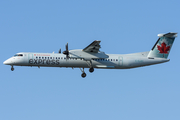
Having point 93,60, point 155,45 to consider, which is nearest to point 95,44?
Result: point 93,60

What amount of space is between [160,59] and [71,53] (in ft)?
30.8

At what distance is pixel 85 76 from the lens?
1272 inches

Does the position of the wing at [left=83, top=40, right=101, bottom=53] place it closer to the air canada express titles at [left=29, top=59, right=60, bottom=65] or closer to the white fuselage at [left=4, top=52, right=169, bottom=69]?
the white fuselage at [left=4, top=52, right=169, bottom=69]

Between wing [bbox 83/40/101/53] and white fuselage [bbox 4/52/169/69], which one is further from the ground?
wing [bbox 83/40/101/53]

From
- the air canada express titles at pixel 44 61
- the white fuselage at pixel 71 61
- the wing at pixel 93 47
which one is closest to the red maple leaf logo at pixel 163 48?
the white fuselage at pixel 71 61

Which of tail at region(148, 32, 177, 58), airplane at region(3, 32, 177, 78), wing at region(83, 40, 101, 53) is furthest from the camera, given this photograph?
tail at region(148, 32, 177, 58)

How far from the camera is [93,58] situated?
31.2 m

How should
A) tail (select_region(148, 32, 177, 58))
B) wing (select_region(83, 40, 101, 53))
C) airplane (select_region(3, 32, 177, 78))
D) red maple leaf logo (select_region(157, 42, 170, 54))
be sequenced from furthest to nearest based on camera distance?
1. red maple leaf logo (select_region(157, 42, 170, 54))
2. tail (select_region(148, 32, 177, 58))
3. airplane (select_region(3, 32, 177, 78))
4. wing (select_region(83, 40, 101, 53))

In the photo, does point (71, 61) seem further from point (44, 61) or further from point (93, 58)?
point (44, 61)

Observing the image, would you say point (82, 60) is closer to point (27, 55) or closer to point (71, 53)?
point (71, 53)

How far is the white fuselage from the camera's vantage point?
1224 inches

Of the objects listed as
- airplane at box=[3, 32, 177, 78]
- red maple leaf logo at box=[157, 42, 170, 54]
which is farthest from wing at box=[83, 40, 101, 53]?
red maple leaf logo at box=[157, 42, 170, 54]

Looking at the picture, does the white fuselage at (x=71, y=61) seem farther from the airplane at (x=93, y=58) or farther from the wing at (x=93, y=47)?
the wing at (x=93, y=47)

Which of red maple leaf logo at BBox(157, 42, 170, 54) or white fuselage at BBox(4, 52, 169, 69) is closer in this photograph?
white fuselage at BBox(4, 52, 169, 69)
